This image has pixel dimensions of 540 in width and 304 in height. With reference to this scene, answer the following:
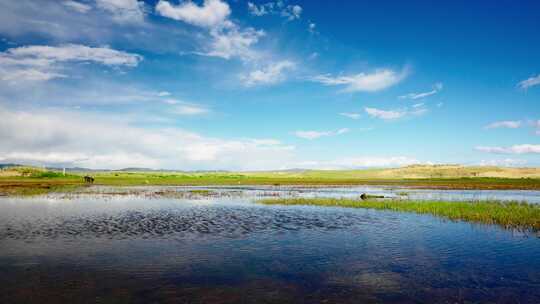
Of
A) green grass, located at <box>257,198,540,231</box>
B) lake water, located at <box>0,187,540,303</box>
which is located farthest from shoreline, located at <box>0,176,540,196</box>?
lake water, located at <box>0,187,540,303</box>

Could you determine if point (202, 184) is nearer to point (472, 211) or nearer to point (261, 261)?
point (472, 211)

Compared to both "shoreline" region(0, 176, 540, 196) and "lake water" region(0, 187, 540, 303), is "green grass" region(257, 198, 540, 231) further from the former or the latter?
"shoreline" region(0, 176, 540, 196)

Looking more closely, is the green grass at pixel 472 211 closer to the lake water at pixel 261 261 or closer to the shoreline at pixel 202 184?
the lake water at pixel 261 261

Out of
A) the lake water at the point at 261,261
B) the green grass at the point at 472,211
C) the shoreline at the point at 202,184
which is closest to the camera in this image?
the lake water at the point at 261,261

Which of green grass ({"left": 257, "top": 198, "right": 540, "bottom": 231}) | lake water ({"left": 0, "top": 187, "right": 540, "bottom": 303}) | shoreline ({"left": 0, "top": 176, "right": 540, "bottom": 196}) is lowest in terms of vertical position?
lake water ({"left": 0, "top": 187, "right": 540, "bottom": 303})

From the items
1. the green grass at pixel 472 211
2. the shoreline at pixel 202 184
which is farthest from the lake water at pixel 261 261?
the shoreline at pixel 202 184

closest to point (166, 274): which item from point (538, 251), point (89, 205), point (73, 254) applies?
point (73, 254)

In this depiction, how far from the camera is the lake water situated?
505 inches

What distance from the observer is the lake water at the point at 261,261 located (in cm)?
1284

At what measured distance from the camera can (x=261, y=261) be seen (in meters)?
17.1

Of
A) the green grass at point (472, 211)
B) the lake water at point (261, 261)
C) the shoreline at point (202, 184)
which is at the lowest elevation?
the lake water at point (261, 261)

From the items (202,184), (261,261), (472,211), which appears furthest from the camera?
(202,184)

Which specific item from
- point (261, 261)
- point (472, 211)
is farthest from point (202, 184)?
point (261, 261)

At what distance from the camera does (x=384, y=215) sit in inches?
1292
